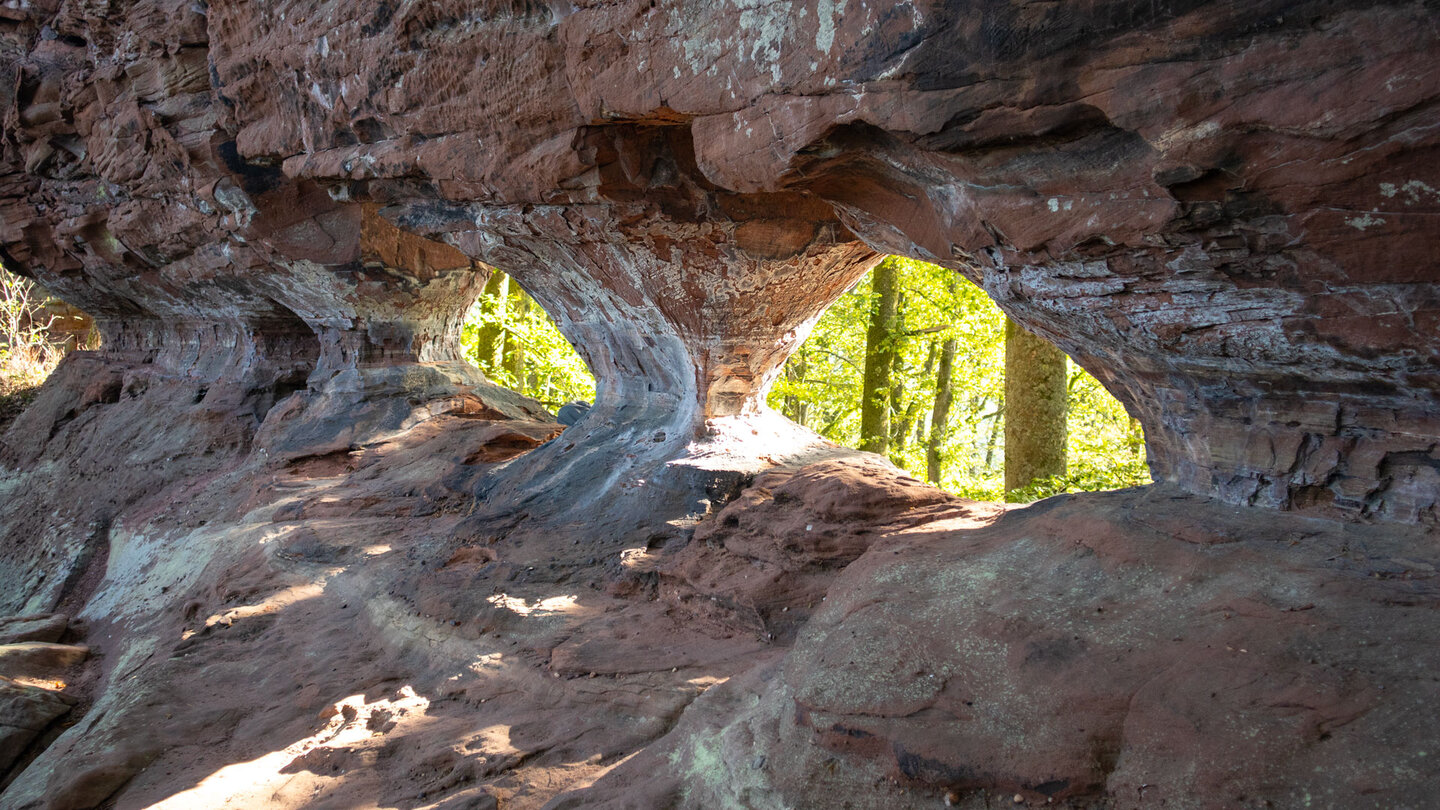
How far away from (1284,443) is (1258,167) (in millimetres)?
1094

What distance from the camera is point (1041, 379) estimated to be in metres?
7.67

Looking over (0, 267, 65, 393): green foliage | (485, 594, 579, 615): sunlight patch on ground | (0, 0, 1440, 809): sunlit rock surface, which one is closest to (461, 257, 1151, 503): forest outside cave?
(0, 0, 1440, 809): sunlit rock surface

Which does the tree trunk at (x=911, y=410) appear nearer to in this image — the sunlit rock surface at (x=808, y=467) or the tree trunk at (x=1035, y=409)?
the tree trunk at (x=1035, y=409)

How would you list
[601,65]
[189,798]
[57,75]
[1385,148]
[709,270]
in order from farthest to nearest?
[57,75] → [709,270] → [601,65] → [189,798] → [1385,148]

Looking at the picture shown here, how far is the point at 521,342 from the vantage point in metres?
15.8

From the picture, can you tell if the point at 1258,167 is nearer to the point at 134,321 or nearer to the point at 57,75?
the point at 57,75

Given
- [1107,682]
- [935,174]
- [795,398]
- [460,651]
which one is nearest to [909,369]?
[795,398]

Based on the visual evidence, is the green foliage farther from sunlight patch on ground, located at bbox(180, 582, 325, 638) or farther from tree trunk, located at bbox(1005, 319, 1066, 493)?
tree trunk, located at bbox(1005, 319, 1066, 493)

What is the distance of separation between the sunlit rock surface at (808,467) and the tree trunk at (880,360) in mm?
4736

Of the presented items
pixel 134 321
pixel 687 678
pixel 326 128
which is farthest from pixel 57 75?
pixel 687 678

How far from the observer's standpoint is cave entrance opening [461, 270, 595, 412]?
49.9 feet

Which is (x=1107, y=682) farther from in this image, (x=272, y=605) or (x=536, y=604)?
(x=272, y=605)

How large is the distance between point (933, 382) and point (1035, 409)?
6.76 meters

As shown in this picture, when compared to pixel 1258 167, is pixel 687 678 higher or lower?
lower
